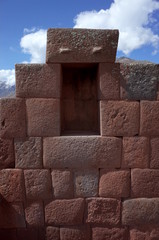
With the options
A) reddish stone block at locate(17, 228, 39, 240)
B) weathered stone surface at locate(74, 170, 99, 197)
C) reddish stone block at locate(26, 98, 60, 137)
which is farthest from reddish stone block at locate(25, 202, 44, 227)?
reddish stone block at locate(26, 98, 60, 137)

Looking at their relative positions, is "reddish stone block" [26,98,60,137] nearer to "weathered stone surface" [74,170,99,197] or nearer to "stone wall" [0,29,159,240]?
"stone wall" [0,29,159,240]

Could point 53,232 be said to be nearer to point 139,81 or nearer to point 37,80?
point 37,80

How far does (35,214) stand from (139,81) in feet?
8.39

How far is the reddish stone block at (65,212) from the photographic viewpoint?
9.52 feet

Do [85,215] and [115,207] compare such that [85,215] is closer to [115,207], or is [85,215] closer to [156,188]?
[115,207]

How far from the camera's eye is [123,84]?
2799mm

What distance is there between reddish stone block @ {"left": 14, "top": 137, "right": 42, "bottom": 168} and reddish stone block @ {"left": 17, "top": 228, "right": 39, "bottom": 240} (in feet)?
3.38

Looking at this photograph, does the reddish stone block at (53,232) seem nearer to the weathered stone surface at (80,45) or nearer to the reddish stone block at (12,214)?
the reddish stone block at (12,214)

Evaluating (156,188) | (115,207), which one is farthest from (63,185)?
(156,188)

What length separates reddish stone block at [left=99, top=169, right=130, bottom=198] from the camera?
2865 millimetres

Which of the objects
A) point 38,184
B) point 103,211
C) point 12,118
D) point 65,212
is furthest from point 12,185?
point 103,211

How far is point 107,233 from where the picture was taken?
9.69ft

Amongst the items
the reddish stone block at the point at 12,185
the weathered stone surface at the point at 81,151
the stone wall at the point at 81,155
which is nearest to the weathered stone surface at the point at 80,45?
the stone wall at the point at 81,155

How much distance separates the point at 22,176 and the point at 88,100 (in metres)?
1.65
